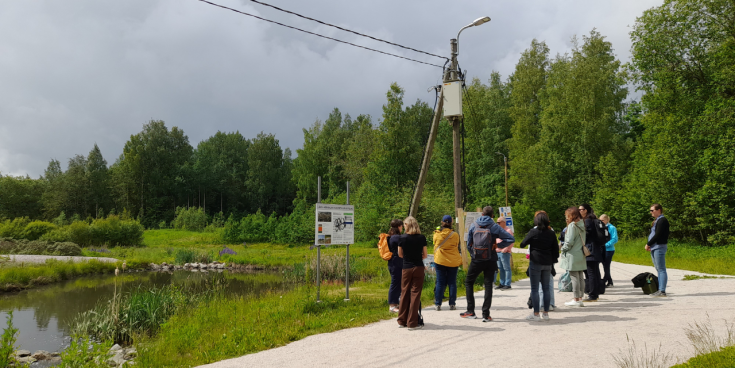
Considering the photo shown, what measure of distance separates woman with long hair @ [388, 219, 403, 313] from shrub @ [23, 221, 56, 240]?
3674 centimetres

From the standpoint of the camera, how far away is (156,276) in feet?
74.2

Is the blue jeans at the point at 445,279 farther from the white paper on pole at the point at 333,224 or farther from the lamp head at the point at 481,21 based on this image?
the lamp head at the point at 481,21

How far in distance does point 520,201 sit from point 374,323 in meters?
37.0

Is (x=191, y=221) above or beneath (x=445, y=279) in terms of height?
above

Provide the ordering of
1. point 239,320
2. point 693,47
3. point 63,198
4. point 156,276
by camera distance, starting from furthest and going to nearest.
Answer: point 63,198
point 693,47
point 156,276
point 239,320

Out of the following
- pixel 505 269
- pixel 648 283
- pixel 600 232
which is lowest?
pixel 648 283

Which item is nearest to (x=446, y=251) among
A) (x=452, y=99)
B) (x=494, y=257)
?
(x=494, y=257)

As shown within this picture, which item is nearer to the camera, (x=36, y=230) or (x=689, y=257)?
(x=689, y=257)

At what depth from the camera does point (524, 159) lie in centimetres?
3966

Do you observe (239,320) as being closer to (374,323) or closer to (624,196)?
(374,323)

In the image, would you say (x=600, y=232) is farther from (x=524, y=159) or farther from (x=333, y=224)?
(x=524, y=159)

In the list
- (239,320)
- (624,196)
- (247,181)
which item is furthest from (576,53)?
(247,181)

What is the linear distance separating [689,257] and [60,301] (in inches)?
966

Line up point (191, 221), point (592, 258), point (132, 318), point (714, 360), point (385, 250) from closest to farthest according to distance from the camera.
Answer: point (714, 360) < point (385, 250) < point (592, 258) < point (132, 318) < point (191, 221)
